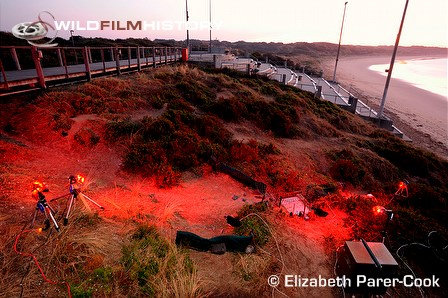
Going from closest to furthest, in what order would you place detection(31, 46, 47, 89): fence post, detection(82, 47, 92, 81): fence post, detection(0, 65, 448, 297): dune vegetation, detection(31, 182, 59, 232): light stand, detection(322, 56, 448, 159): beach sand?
detection(0, 65, 448, 297): dune vegetation
detection(31, 182, 59, 232): light stand
detection(31, 46, 47, 89): fence post
detection(82, 47, 92, 81): fence post
detection(322, 56, 448, 159): beach sand

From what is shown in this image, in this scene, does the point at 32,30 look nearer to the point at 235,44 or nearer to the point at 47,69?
the point at 47,69

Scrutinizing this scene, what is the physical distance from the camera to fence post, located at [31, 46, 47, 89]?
354 inches

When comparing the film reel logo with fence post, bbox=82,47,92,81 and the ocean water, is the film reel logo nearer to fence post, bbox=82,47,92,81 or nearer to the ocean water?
fence post, bbox=82,47,92,81

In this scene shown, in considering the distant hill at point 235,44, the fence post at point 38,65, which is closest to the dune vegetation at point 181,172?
the fence post at point 38,65

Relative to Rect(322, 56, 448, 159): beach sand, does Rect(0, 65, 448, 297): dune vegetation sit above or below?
above

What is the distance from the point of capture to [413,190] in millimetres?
8617

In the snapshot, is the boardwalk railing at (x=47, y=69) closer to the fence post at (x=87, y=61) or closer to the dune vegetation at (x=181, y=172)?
the fence post at (x=87, y=61)

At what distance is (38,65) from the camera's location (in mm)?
9250

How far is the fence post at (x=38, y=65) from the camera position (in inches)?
354

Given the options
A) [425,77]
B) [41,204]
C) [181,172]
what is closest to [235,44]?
[425,77]

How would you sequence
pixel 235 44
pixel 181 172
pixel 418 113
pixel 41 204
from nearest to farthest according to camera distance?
pixel 41 204 < pixel 181 172 < pixel 418 113 < pixel 235 44

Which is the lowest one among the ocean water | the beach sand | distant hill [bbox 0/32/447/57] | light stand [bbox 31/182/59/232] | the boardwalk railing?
the beach sand

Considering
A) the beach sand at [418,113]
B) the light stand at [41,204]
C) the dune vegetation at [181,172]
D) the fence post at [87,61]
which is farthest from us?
the beach sand at [418,113]

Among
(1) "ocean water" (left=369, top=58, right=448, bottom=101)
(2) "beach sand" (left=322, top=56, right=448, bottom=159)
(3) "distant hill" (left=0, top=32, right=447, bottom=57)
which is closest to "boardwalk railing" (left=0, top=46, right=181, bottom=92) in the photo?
(3) "distant hill" (left=0, top=32, right=447, bottom=57)
